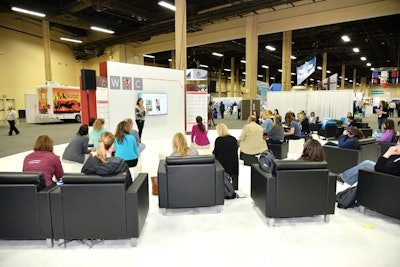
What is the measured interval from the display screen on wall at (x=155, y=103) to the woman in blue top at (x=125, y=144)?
487 centimetres

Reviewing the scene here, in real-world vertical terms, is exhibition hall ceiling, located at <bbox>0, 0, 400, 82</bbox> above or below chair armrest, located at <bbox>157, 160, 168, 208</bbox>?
above

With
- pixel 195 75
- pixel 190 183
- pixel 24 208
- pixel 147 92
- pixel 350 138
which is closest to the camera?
pixel 24 208

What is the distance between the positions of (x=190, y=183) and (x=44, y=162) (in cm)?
170

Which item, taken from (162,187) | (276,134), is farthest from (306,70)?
(162,187)

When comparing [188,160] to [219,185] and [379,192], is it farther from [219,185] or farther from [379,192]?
[379,192]

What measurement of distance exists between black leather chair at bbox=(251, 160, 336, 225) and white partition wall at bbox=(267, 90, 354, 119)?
37.5 feet

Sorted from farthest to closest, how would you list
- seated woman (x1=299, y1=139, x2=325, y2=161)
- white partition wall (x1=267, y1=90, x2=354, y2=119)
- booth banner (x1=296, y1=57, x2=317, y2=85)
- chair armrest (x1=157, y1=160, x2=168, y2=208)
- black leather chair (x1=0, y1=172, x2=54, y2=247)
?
booth banner (x1=296, y1=57, x2=317, y2=85), white partition wall (x1=267, y1=90, x2=354, y2=119), chair armrest (x1=157, y1=160, x2=168, y2=208), seated woman (x1=299, y1=139, x2=325, y2=161), black leather chair (x1=0, y1=172, x2=54, y2=247)

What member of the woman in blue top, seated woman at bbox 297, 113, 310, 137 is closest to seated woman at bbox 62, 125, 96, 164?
the woman in blue top

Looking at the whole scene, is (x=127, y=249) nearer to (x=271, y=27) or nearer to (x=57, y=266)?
(x=57, y=266)

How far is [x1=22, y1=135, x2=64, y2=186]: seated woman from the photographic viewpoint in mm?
3129

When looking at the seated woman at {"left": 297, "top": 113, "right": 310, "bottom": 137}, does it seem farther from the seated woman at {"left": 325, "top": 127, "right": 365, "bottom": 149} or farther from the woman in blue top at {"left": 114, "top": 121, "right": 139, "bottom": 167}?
the woman in blue top at {"left": 114, "top": 121, "right": 139, "bottom": 167}

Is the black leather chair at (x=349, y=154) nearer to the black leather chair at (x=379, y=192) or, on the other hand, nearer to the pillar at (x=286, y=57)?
the black leather chair at (x=379, y=192)

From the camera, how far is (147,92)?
9.80 metres

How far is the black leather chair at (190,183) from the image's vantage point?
3467mm
